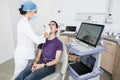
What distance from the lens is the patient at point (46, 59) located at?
171cm

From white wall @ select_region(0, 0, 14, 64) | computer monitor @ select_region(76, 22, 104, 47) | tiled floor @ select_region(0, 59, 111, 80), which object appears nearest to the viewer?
computer monitor @ select_region(76, 22, 104, 47)

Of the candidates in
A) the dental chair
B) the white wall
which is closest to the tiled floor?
the white wall

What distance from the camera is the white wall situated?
3.39 meters

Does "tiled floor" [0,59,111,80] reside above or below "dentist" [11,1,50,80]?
below

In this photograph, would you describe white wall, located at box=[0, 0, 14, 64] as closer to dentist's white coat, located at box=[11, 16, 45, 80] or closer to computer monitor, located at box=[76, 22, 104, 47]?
dentist's white coat, located at box=[11, 16, 45, 80]

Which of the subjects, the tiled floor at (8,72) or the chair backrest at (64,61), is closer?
the chair backrest at (64,61)

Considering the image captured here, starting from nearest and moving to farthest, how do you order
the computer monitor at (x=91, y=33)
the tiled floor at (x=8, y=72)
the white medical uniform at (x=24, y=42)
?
the computer monitor at (x=91, y=33)
the white medical uniform at (x=24, y=42)
the tiled floor at (x=8, y=72)

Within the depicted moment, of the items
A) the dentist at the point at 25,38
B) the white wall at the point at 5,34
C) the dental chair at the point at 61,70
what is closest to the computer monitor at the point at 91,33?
the dental chair at the point at 61,70

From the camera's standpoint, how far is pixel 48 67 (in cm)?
177

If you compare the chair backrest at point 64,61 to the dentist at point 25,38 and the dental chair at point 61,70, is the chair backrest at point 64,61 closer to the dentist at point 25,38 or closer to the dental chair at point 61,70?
the dental chair at point 61,70

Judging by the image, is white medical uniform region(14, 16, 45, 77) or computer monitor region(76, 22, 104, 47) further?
white medical uniform region(14, 16, 45, 77)

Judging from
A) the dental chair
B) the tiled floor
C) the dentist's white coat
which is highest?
the dentist's white coat

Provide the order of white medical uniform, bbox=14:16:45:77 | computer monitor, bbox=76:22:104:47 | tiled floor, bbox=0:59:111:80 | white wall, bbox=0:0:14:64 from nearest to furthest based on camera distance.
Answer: computer monitor, bbox=76:22:104:47
white medical uniform, bbox=14:16:45:77
tiled floor, bbox=0:59:111:80
white wall, bbox=0:0:14:64

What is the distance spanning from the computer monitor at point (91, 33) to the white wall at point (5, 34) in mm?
2248
